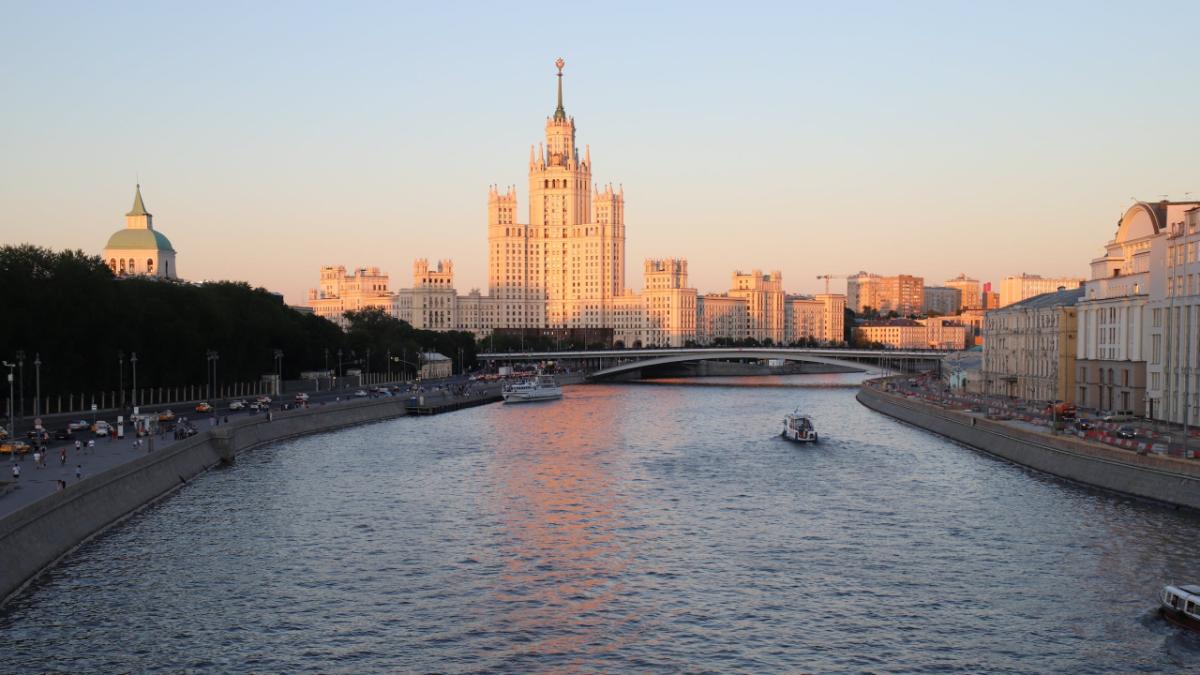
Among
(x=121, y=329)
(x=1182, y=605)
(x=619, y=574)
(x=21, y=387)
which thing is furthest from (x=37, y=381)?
(x=1182, y=605)

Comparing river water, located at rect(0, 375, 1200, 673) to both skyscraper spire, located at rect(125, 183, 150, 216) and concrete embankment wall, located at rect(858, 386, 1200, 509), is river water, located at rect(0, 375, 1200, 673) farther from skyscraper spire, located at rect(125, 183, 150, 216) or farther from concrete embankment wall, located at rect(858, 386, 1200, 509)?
skyscraper spire, located at rect(125, 183, 150, 216)

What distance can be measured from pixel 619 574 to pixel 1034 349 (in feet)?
182

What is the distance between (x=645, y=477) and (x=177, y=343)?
122ft

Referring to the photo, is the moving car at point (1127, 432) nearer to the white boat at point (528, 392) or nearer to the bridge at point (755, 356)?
the white boat at point (528, 392)

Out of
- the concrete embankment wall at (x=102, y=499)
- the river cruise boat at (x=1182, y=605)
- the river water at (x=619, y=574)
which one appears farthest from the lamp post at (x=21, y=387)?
the river cruise boat at (x=1182, y=605)

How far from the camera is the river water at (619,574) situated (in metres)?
25.1

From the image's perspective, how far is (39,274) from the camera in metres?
Answer: 66.1

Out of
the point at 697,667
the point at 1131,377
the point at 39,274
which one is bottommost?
the point at 697,667

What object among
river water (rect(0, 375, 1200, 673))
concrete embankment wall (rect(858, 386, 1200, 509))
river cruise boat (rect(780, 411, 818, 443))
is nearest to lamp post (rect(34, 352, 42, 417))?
river water (rect(0, 375, 1200, 673))

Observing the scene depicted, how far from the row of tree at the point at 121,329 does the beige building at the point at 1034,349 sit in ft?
168

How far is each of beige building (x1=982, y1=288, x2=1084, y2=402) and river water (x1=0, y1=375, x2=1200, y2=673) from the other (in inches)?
948

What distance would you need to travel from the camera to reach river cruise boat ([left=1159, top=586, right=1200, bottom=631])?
25.9m

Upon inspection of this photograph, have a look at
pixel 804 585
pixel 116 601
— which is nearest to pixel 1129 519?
pixel 804 585

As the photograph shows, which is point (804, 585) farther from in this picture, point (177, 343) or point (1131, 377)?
point (177, 343)
